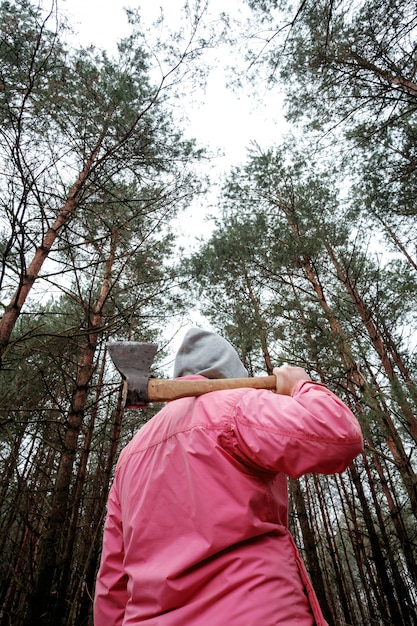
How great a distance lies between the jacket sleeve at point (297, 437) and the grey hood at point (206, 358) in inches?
17.7

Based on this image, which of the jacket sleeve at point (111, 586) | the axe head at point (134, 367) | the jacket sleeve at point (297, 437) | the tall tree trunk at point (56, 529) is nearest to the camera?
the jacket sleeve at point (297, 437)

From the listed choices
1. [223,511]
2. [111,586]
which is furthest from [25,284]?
[223,511]

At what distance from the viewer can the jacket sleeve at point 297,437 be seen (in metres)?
1.08

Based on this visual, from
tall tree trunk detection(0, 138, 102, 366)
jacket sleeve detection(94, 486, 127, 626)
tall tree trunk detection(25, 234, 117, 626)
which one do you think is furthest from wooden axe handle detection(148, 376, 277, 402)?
→ tall tree trunk detection(25, 234, 117, 626)

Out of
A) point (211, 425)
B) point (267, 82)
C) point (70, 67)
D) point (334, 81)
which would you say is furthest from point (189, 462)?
point (334, 81)

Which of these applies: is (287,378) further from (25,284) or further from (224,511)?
(25,284)

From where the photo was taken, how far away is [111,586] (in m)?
1.28

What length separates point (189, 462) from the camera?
114 cm

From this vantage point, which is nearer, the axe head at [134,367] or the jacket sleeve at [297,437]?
the jacket sleeve at [297,437]

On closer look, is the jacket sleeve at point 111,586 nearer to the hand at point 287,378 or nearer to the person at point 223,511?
the person at point 223,511

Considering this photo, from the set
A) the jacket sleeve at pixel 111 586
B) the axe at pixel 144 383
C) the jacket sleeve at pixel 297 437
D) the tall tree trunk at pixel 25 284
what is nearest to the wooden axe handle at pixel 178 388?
the axe at pixel 144 383

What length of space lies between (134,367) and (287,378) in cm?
61

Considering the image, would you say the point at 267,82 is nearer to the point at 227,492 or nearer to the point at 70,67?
the point at 70,67

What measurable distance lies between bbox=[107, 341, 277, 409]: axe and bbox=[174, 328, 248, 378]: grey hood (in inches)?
5.7
